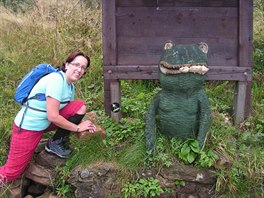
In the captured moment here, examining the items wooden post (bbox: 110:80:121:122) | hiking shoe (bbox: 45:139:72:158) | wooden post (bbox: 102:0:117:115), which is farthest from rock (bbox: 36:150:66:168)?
wooden post (bbox: 102:0:117:115)

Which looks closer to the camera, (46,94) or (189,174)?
(46,94)

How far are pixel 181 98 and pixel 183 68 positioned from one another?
341 millimetres

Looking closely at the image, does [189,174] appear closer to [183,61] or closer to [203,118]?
[203,118]

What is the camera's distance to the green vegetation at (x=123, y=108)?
3.89 m

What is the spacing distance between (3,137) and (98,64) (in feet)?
7.03

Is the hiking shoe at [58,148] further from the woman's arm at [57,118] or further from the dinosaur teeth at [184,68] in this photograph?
the dinosaur teeth at [184,68]

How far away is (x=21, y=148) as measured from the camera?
3.89 metres

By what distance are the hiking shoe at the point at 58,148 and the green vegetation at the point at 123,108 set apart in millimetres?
96

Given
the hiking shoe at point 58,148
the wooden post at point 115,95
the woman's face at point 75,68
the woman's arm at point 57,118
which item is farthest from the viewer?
the wooden post at point 115,95

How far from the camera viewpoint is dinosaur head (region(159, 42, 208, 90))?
12.2ft

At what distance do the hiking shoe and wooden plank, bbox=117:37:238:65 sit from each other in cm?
117

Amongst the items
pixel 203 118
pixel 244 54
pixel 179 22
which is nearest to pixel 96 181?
pixel 203 118

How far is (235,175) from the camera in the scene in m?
3.86

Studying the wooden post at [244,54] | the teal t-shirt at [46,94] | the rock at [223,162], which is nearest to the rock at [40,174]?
the teal t-shirt at [46,94]
